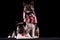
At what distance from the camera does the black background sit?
192 centimetres

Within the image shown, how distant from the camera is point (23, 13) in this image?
6.36ft

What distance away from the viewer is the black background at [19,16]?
1.92 m

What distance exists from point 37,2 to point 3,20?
391 millimetres

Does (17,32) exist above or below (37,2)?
below

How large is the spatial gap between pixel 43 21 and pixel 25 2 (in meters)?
0.27

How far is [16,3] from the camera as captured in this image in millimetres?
1937

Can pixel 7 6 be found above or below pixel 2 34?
above

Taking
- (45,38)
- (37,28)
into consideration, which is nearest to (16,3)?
(37,28)

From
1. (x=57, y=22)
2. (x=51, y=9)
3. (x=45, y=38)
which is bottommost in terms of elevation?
(x=45, y=38)

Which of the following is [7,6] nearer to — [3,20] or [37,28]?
[3,20]

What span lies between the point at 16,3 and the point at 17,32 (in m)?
0.29

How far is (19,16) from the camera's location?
1936mm

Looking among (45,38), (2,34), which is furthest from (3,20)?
(45,38)

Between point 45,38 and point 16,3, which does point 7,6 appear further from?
point 45,38
